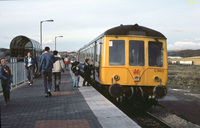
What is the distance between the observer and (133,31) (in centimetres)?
1086

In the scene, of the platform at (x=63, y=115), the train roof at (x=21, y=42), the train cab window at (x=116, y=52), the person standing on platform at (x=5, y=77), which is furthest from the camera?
the train roof at (x=21, y=42)

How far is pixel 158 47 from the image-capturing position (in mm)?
10914

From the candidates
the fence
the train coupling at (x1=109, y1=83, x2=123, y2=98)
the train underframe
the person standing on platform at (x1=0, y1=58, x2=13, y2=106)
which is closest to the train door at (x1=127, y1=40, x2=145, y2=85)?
the train underframe

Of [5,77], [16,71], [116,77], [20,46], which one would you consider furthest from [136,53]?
[20,46]

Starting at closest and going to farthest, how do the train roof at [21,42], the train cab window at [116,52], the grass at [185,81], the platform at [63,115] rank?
the platform at [63,115] → the train cab window at [116,52] → the train roof at [21,42] → the grass at [185,81]

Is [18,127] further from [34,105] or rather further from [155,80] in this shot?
[155,80]

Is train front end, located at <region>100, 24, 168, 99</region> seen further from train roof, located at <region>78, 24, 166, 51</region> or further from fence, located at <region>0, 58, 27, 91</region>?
fence, located at <region>0, 58, 27, 91</region>

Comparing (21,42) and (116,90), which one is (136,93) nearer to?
(116,90)

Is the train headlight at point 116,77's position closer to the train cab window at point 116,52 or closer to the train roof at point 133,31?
the train cab window at point 116,52

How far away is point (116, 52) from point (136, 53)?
778 millimetres

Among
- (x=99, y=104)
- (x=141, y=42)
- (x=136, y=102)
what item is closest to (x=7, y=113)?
(x=99, y=104)

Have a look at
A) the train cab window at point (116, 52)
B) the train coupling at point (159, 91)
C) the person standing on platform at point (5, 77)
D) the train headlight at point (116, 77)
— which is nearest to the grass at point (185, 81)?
the train coupling at point (159, 91)

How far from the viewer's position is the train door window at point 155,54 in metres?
10.8

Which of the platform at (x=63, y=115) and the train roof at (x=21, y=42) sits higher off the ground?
the train roof at (x=21, y=42)
